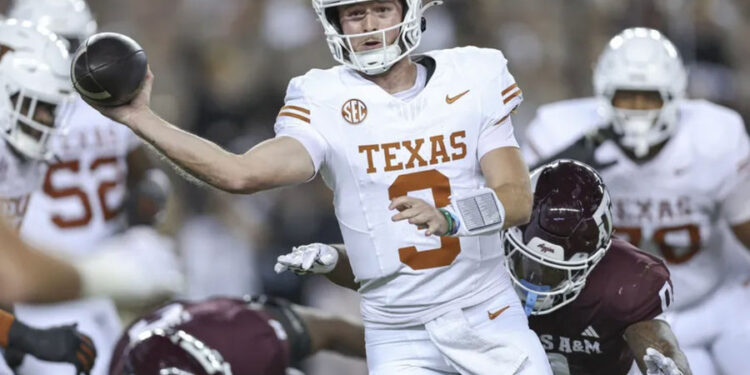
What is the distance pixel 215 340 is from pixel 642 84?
7.48 ft

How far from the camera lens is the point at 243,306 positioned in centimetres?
408

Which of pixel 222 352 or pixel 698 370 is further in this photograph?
pixel 698 370

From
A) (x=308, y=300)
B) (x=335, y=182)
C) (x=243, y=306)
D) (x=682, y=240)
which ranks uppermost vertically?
(x=335, y=182)

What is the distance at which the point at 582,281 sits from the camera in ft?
12.1

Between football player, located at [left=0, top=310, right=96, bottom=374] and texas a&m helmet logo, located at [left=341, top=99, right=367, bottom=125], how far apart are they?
3.62ft

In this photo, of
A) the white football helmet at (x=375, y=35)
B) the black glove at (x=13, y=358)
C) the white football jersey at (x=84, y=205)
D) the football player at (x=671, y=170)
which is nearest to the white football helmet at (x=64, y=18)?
the white football jersey at (x=84, y=205)

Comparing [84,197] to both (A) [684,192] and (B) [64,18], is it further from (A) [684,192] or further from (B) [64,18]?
(A) [684,192]

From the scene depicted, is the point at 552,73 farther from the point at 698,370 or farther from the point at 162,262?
the point at 162,262

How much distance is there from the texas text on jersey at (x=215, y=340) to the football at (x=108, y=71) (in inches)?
36.9

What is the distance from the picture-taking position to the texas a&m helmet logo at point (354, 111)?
3311 mm

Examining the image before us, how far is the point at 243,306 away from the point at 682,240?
1990 millimetres

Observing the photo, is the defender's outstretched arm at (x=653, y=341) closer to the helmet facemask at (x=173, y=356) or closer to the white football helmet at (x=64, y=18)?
the helmet facemask at (x=173, y=356)

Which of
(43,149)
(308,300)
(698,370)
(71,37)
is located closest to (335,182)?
(43,149)

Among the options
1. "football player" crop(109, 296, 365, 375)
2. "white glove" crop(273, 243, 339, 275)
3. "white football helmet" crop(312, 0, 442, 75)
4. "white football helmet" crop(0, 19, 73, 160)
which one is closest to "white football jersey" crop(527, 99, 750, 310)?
"football player" crop(109, 296, 365, 375)
